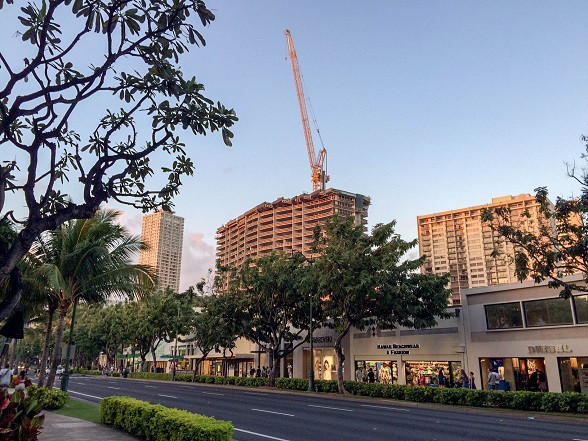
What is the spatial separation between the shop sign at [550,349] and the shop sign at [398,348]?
329 inches

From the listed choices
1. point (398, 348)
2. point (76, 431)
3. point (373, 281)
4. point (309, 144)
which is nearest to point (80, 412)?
point (76, 431)

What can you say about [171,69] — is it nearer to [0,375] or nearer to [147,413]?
[147,413]

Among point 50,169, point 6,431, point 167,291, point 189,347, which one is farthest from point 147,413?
point 189,347

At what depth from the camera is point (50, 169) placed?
23.4 ft

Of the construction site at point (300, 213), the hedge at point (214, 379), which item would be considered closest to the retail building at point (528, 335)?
the hedge at point (214, 379)

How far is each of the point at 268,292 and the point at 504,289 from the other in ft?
57.4

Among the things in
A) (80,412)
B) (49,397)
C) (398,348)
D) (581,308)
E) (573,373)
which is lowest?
(80,412)

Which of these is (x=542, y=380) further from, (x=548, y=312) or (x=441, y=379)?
(x=441, y=379)

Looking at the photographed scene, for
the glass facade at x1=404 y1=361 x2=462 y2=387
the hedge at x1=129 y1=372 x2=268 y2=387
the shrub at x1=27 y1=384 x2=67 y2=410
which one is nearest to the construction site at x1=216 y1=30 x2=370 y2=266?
the hedge at x1=129 y1=372 x2=268 y2=387

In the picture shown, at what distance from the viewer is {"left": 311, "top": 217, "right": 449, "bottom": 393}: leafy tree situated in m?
28.8

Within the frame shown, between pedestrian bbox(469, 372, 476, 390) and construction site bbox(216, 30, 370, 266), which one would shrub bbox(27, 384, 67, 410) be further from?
construction site bbox(216, 30, 370, 266)

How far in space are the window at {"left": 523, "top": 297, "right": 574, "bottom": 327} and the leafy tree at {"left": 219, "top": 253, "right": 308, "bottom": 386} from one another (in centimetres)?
1551

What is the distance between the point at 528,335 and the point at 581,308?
3.58 meters

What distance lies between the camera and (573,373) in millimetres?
27359
